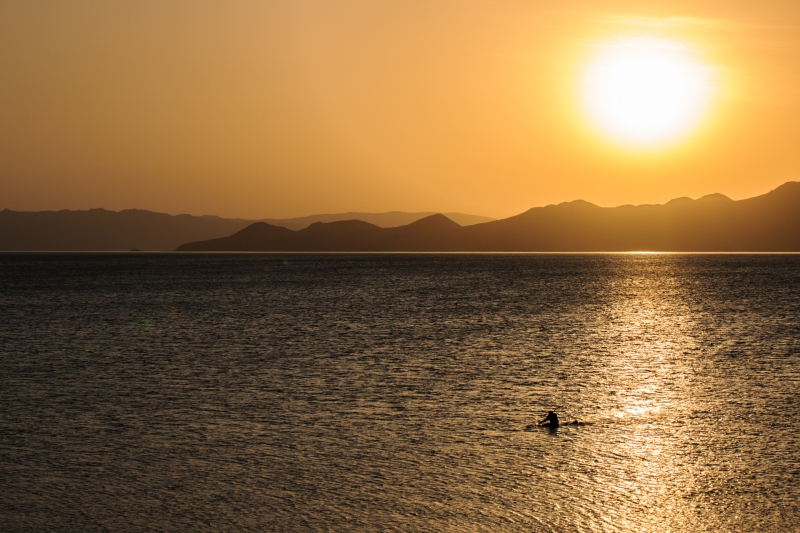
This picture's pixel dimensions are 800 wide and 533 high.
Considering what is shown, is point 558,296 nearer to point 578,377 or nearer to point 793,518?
point 578,377

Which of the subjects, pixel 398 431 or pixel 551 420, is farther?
pixel 551 420

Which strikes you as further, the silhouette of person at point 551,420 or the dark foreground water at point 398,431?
the silhouette of person at point 551,420

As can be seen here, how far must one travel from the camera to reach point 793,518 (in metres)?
16.5

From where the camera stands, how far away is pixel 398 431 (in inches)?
957

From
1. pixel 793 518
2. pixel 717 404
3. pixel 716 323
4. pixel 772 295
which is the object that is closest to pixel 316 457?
pixel 793 518

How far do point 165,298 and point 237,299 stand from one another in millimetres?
8978

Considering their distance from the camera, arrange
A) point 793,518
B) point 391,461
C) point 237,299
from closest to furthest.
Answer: point 793,518
point 391,461
point 237,299

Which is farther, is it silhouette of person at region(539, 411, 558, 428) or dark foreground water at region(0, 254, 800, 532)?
silhouette of person at region(539, 411, 558, 428)

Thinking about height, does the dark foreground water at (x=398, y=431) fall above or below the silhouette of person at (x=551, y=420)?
below

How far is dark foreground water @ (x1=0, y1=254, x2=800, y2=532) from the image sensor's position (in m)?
17.0

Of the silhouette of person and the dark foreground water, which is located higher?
the silhouette of person

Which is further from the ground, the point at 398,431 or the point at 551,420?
the point at 551,420

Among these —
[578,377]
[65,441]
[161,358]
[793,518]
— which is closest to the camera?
[793,518]

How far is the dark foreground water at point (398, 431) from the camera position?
17.0 meters
